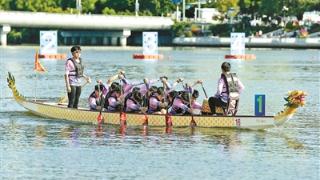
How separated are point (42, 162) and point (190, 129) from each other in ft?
26.0

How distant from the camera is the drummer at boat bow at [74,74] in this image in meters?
35.5

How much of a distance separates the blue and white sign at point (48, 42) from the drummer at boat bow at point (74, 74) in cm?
6525

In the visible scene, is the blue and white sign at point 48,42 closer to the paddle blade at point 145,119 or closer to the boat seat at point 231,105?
the paddle blade at point 145,119

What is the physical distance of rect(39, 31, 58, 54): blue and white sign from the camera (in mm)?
102150

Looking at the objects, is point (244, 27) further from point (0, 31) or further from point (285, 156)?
point (285, 156)

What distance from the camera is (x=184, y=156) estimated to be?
28562mm

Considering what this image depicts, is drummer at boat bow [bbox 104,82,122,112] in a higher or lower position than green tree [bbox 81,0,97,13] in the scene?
lower

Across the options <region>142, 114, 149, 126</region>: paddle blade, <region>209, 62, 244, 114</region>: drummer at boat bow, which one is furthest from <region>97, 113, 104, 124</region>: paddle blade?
<region>209, 62, 244, 114</region>: drummer at boat bow

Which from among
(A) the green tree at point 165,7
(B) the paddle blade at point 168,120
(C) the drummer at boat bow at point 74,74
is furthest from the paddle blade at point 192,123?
(A) the green tree at point 165,7

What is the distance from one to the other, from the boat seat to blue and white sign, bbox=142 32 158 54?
229 ft

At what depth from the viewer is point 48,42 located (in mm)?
105562

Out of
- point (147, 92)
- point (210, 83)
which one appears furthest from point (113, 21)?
point (147, 92)

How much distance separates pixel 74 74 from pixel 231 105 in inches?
207

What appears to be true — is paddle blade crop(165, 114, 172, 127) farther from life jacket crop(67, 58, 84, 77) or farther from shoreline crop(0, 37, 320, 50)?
shoreline crop(0, 37, 320, 50)
